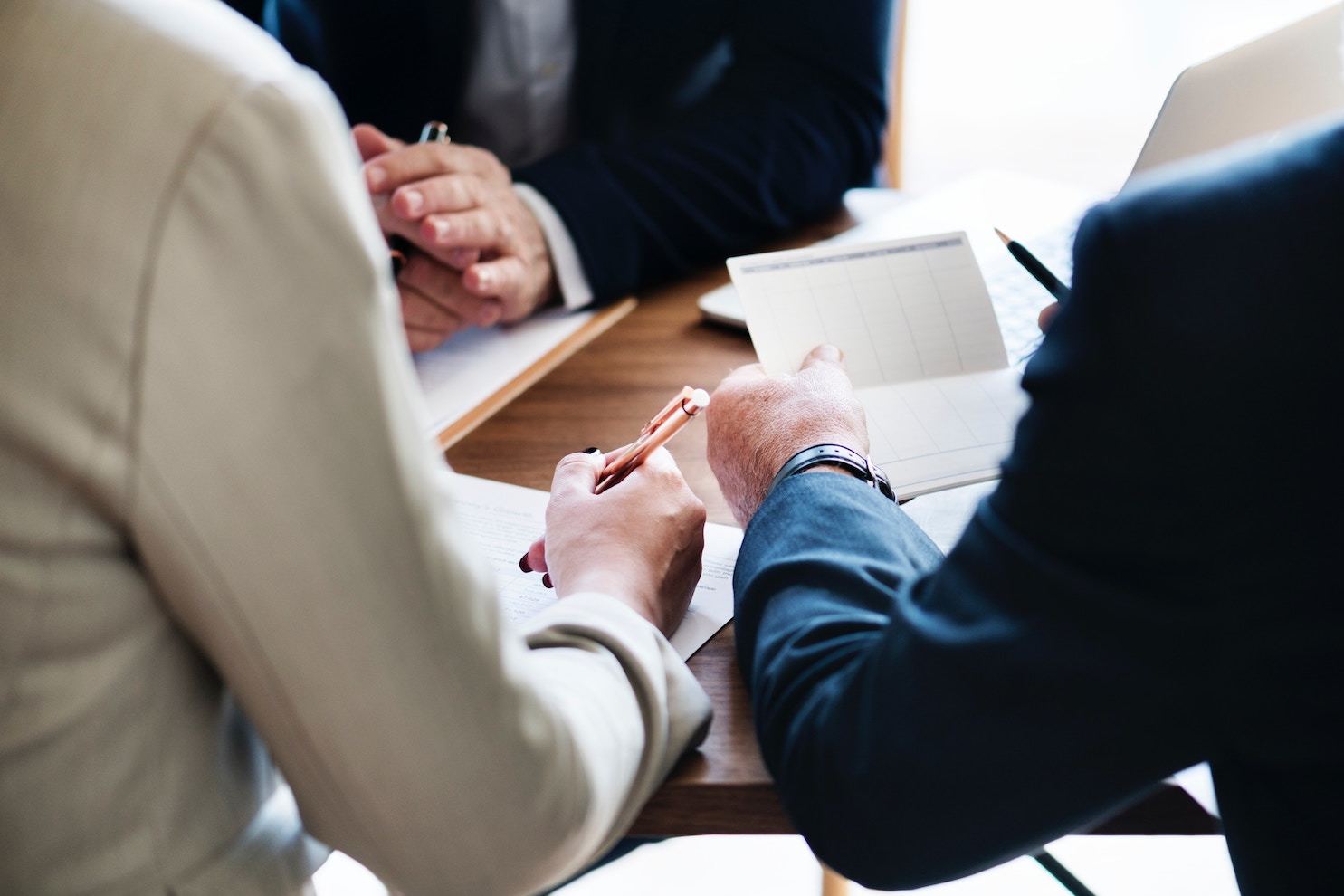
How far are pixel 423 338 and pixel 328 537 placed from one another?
679mm

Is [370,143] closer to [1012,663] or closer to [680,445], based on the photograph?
[680,445]

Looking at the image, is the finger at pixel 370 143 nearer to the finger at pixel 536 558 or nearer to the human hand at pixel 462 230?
the human hand at pixel 462 230

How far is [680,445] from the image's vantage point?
868 mm

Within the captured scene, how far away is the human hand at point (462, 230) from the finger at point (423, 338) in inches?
0.5

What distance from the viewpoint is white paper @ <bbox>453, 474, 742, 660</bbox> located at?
679 mm

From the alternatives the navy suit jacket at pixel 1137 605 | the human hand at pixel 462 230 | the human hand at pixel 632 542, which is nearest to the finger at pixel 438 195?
the human hand at pixel 462 230

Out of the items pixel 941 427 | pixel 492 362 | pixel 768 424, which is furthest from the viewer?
pixel 492 362

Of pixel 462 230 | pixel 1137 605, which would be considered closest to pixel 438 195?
pixel 462 230

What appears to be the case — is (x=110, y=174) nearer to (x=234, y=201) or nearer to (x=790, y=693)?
(x=234, y=201)

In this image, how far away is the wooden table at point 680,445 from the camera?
1.91 ft

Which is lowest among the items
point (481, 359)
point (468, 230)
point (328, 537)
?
point (481, 359)

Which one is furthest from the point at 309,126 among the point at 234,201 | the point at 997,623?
the point at 997,623

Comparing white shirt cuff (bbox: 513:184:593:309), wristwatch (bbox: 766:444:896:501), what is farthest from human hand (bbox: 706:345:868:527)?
white shirt cuff (bbox: 513:184:593:309)

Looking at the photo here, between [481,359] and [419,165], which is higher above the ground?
[419,165]
